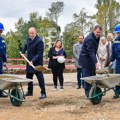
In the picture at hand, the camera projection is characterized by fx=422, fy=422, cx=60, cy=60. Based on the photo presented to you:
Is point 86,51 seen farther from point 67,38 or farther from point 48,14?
point 48,14

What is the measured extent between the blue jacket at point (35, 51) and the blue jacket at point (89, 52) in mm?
1068

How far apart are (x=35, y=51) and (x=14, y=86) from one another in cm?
145

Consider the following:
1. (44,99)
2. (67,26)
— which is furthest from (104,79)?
(67,26)

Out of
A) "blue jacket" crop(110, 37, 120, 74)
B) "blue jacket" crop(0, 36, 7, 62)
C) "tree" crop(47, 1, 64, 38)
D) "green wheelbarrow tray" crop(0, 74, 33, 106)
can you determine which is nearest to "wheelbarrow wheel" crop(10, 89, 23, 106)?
"green wheelbarrow tray" crop(0, 74, 33, 106)

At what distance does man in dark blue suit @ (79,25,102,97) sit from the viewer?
8719 millimetres

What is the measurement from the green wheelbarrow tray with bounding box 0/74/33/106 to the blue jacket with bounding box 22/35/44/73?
1008 millimetres

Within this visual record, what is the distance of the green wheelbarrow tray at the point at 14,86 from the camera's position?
324 inches

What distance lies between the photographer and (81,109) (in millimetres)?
7980

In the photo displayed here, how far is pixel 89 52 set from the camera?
874cm

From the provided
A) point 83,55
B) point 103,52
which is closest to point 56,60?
point 103,52

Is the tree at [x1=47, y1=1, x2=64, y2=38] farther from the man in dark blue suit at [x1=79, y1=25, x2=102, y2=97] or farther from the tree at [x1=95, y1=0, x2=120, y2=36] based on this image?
the man in dark blue suit at [x1=79, y1=25, x2=102, y2=97]

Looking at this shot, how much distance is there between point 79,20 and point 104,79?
38.9 m

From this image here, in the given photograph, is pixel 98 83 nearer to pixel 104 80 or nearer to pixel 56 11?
pixel 104 80

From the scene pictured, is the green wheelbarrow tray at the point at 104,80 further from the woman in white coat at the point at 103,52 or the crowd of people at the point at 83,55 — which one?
the woman in white coat at the point at 103,52
